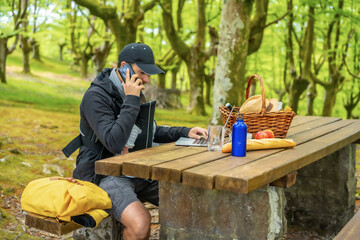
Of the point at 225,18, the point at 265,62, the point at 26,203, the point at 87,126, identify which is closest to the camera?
the point at 26,203

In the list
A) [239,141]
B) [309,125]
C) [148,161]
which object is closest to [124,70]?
[148,161]

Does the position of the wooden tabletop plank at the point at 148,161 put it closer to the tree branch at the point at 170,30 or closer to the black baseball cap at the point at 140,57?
the black baseball cap at the point at 140,57

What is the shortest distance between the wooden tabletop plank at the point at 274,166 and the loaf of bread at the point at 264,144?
65 mm

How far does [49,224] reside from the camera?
2.44 m

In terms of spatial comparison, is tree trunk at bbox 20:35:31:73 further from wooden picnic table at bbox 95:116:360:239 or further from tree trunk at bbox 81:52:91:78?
wooden picnic table at bbox 95:116:360:239

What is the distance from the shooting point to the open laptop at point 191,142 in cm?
327

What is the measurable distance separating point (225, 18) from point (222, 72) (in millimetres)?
1054

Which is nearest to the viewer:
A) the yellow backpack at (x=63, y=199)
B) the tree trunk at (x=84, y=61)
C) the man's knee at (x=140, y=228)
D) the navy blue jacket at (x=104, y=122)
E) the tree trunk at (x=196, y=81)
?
the yellow backpack at (x=63, y=199)

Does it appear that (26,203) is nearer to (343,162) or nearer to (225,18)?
(343,162)

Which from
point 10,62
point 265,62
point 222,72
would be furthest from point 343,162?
point 10,62

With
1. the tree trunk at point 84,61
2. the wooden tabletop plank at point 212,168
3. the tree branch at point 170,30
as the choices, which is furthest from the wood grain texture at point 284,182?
the tree trunk at point 84,61

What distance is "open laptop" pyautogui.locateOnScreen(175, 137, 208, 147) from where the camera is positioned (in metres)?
3.27

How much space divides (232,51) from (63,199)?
6602 mm

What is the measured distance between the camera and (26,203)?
2.55 metres
